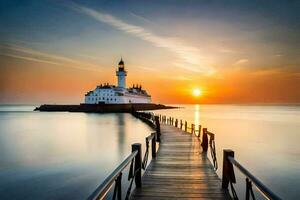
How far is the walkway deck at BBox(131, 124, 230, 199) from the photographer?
6.18m

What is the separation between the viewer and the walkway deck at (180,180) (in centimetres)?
618

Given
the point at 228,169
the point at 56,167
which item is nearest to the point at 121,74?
the point at 56,167

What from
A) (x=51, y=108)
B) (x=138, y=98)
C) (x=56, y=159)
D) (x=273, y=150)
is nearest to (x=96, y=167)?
(x=56, y=159)

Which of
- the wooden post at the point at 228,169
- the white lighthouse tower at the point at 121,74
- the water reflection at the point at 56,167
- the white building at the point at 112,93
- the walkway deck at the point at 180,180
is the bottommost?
the water reflection at the point at 56,167

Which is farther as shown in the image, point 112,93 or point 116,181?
point 112,93

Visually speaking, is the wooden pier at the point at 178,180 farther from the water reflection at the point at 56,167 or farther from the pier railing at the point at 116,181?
the water reflection at the point at 56,167

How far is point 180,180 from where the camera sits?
739 centimetres

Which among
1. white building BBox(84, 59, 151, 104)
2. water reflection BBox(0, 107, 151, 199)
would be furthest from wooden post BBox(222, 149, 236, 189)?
white building BBox(84, 59, 151, 104)

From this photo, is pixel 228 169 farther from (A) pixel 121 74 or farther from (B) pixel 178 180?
(A) pixel 121 74

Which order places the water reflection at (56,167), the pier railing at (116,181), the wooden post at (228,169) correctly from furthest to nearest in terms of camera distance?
the water reflection at (56,167)
the wooden post at (228,169)
the pier railing at (116,181)

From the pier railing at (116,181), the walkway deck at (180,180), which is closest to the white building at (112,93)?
the walkway deck at (180,180)

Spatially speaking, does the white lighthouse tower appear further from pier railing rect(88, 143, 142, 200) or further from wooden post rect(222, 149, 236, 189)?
wooden post rect(222, 149, 236, 189)

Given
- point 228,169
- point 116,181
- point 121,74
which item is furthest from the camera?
point 121,74

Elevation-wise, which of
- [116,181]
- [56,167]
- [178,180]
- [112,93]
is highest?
[112,93]
